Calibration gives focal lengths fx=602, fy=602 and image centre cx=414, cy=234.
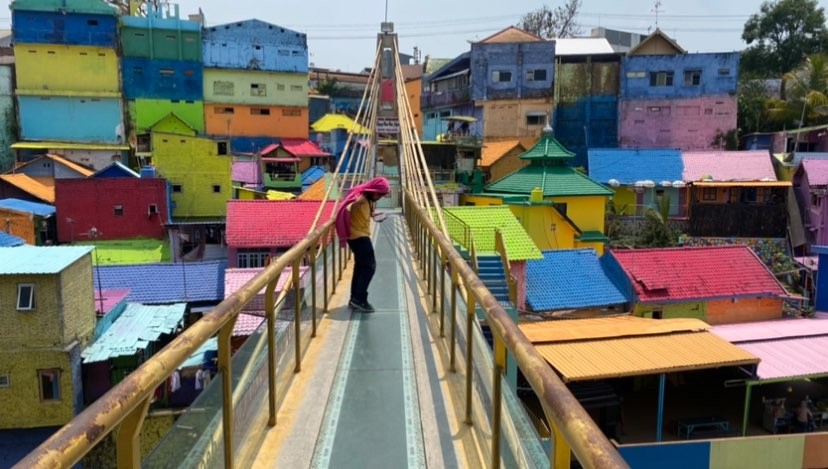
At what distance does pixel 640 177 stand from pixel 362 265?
21475 mm

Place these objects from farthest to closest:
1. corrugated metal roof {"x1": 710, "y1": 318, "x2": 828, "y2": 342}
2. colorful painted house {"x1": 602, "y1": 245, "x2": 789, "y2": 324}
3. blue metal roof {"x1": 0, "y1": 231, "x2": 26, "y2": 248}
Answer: blue metal roof {"x1": 0, "y1": 231, "x2": 26, "y2": 248} → colorful painted house {"x1": 602, "y1": 245, "x2": 789, "y2": 324} → corrugated metal roof {"x1": 710, "y1": 318, "x2": 828, "y2": 342}

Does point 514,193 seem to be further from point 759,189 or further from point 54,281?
point 54,281

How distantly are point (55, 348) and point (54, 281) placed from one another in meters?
1.42

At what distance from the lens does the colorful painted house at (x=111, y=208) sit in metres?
21.4

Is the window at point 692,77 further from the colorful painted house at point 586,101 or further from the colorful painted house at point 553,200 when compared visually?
the colorful painted house at point 553,200

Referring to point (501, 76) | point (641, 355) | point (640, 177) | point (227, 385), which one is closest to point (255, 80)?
point (501, 76)

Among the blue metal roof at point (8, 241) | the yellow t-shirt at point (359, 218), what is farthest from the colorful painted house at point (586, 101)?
the yellow t-shirt at point (359, 218)

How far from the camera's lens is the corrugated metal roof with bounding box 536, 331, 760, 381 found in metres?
11.2

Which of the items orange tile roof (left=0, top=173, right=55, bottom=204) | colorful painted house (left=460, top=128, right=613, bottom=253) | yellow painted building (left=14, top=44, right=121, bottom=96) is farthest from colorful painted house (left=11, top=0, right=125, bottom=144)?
colorful painted house (left=460, top=128, right=613, bottom=253)

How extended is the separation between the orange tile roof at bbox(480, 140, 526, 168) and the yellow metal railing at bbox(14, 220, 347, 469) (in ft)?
82.8

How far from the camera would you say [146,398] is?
158 cm

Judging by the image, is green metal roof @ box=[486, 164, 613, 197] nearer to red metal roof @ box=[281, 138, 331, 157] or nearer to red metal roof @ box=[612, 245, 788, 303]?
red metal roof @ box=[612, 245, 788, 303]

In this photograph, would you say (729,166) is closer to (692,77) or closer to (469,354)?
(692,77)

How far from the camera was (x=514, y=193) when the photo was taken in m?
21.8
